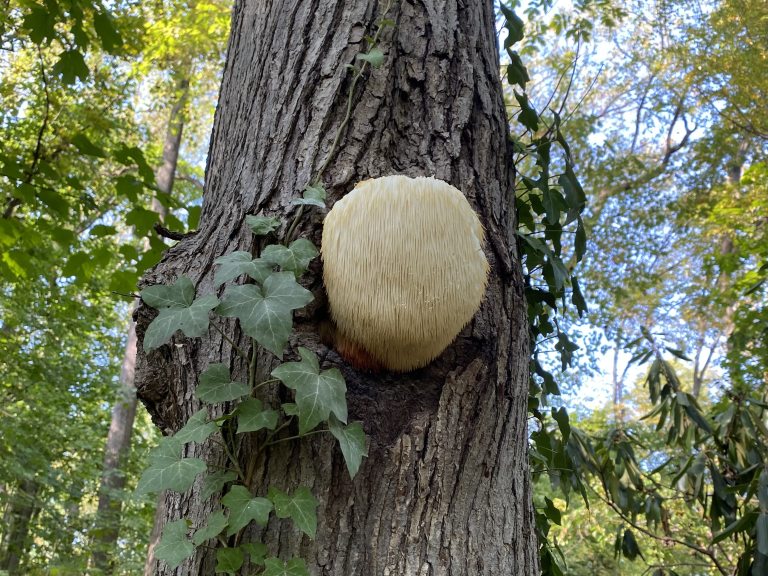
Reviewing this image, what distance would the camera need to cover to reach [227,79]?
55.7 inches

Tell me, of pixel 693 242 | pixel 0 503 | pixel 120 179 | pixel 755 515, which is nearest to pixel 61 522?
pixel 0 503

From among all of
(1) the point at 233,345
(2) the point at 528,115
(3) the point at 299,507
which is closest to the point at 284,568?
(3) the point at 299,507

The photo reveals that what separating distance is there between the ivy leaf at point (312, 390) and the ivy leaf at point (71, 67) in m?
2.22

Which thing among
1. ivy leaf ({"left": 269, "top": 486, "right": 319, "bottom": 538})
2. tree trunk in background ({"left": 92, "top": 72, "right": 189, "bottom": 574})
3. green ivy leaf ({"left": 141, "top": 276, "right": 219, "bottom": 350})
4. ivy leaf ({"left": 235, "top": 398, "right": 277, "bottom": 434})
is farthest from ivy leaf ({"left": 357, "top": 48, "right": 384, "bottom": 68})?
tree trunk in background ({"left": 92, "top": 72, "right": 189, "bottom": 574})

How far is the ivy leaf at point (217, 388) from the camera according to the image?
90 centimetres

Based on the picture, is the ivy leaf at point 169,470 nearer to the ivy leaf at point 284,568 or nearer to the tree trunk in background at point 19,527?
the ivy leaf at point 284,568

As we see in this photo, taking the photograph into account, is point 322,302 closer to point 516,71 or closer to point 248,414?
point 248,414

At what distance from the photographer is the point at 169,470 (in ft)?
2.77

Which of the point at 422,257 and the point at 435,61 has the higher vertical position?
the point at 435,61

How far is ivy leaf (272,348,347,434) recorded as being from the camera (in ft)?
2.69

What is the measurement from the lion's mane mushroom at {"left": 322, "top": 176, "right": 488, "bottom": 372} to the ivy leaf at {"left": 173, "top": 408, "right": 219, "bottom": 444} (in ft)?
0.81

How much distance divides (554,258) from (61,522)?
8.06 m

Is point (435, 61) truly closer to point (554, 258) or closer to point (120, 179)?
point (554, 258)

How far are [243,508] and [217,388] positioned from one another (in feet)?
0.58
